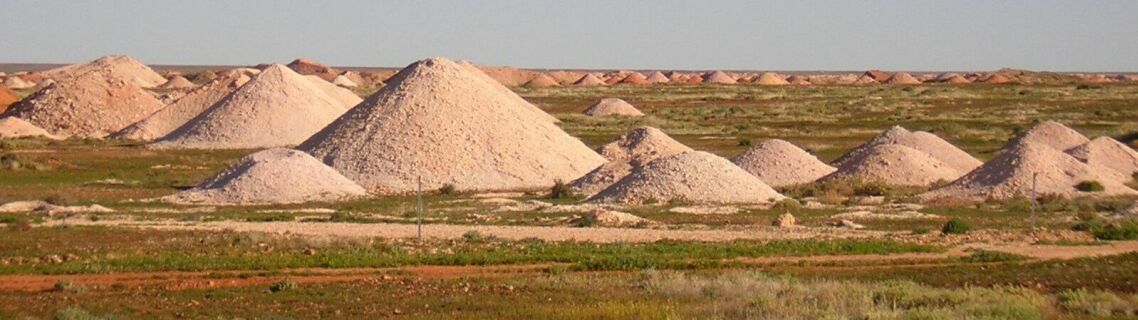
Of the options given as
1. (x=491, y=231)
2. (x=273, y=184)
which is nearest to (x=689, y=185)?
(x=491, y=231)

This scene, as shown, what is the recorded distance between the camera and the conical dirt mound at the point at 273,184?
1540 inches

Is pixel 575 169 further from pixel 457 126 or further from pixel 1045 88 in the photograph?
pixel 1045 88

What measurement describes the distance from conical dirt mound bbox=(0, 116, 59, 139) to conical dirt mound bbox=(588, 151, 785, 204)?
34.4 metres

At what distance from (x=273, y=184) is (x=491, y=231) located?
1131 centimetres

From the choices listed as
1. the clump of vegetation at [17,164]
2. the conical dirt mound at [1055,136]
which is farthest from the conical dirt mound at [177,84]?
the conical dirt mound at [1055,136]

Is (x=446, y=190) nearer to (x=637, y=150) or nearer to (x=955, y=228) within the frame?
(x=637, y=150)

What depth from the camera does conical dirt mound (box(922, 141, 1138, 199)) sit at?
39000mm

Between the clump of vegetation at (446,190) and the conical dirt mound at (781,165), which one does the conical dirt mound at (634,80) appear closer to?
the conical dirt mound at (781,165)

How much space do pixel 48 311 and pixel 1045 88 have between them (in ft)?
334

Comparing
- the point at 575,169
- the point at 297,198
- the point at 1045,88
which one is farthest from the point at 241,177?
the point at 1045,88

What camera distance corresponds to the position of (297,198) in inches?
1556

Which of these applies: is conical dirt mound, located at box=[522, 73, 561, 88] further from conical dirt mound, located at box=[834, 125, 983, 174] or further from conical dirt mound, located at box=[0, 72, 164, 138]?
conical dirt mound, located at box=[834, 125, 983, 174]

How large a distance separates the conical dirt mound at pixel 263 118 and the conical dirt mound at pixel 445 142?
11.0 meters

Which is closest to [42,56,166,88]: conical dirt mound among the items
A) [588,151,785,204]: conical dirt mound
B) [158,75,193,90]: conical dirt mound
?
[158,75,193,90]: conical dirt mound
